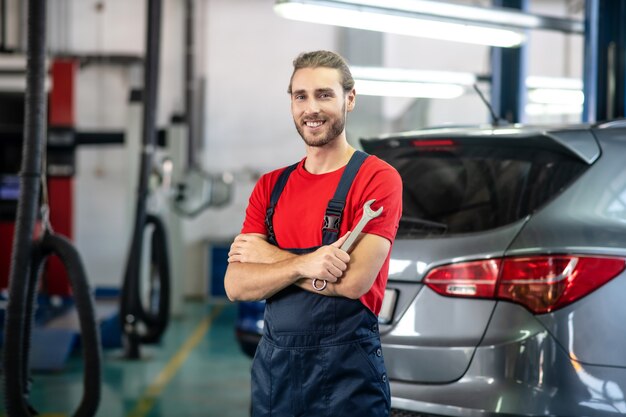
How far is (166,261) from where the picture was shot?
7.27 metres

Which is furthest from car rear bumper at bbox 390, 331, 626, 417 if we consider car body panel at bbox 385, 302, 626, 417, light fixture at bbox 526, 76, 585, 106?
light fixture at bbox 526, 76, 585, 106

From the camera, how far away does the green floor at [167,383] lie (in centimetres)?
534

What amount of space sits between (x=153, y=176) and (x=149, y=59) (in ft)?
4.66

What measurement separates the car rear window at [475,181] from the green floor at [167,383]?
103 inches

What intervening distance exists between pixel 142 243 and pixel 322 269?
5179mm

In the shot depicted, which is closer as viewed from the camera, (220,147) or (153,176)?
(153,176)

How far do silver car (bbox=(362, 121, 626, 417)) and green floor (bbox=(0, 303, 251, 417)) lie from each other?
2.69 metres

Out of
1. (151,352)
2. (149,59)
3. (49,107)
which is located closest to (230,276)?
(149,59)

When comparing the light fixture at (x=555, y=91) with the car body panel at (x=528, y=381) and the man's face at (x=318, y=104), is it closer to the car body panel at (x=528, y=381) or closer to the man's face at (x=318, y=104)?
the car body panel at (x=528, y=381)

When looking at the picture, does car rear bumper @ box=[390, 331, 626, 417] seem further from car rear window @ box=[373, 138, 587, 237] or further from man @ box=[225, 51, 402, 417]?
man @ box=[225, 51, 402, 417]

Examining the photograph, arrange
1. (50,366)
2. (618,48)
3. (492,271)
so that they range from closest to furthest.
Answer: (492,271) < (618,48) < (50,366)

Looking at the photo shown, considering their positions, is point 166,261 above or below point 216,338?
above

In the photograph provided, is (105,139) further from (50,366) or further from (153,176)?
(50,366)

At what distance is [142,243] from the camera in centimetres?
703
